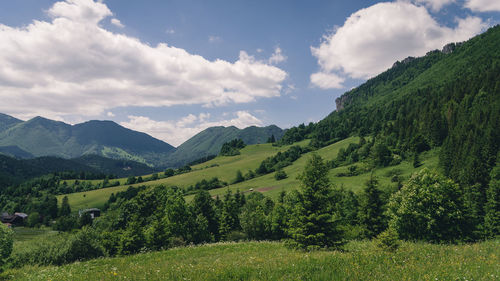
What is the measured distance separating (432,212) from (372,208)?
33.2 ft

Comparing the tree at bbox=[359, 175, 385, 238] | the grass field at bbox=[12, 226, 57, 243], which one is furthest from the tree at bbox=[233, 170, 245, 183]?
the tree at bbox=[359, 175, 385, 238]

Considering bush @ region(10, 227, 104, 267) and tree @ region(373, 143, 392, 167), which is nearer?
bush @ region(10, 227, 104, 267)

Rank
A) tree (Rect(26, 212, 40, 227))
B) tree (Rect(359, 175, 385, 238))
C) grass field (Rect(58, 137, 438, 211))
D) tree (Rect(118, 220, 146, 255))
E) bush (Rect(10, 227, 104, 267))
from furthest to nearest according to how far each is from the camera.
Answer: tree (Rect(26, 212, 40, 227)), grass field (Rect(58, 137, 438, 211)), tree (Rect(359, 175, 385, 238)), tree (Rect(118, 220, 146, 255)), bush (Rect(10, 227, 104, 267))

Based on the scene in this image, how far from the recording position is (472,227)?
35500 mm

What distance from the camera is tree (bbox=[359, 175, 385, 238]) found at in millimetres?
43500

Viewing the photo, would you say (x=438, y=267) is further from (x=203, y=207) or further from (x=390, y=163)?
(x=390, y=163)

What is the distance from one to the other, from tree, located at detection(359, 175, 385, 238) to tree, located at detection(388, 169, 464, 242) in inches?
207

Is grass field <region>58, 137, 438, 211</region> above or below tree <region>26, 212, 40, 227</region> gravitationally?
above

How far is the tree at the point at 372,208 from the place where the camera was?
43.5m

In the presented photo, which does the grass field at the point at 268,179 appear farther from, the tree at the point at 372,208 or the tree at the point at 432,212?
the tree at the point at 432,212

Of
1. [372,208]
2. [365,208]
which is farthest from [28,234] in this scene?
[372,208]

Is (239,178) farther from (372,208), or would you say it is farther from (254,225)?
(372,208)

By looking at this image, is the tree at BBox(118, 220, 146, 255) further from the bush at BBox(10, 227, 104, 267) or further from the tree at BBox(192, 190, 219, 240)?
the tree at BBox(192, 190, 219, 240)

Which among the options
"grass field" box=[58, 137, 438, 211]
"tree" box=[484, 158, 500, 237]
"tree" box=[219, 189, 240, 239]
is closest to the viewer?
"tree" box=[484, 158, 500, 237]
